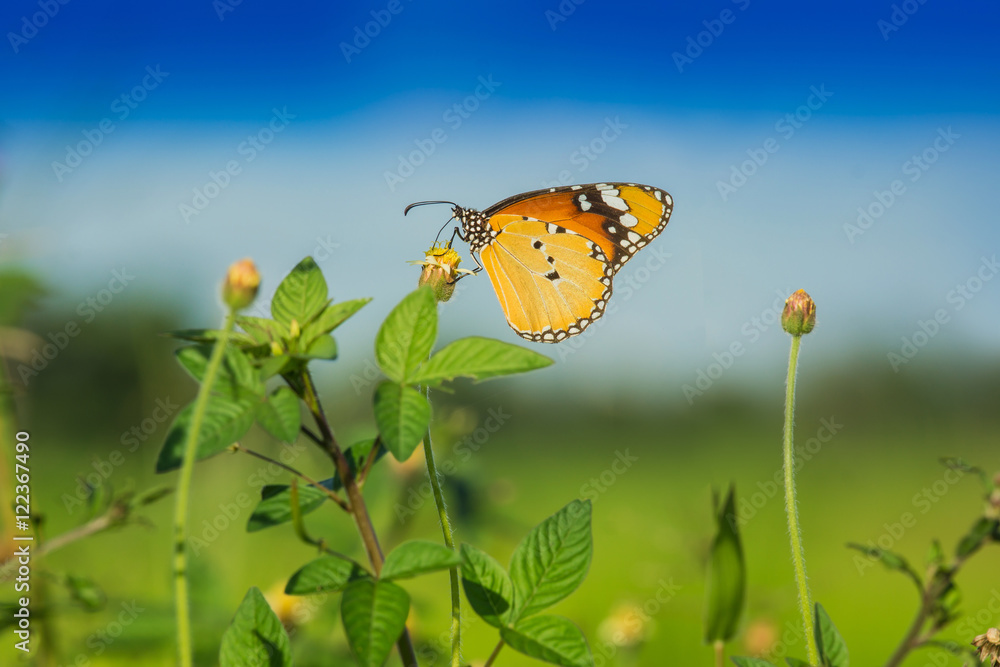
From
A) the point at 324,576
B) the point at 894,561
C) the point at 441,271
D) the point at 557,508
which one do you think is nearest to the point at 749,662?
the point at 894,561

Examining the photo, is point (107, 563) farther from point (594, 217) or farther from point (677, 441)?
point (677, 441)

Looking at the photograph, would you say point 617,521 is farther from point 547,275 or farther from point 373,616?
point 547,275

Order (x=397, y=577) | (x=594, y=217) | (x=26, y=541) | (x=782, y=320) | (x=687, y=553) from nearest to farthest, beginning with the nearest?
(x=397, y=577) → (x=26, y=541) → (x=782, y=320) → (x=687, y=553) → (x=594, y=217)

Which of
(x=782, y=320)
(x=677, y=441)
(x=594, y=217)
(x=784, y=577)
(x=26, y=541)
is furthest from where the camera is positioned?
(x=677, y=441)

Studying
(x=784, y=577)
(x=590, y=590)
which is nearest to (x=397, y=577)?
(x=590, y=590)

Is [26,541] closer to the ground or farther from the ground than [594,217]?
closer to the ground

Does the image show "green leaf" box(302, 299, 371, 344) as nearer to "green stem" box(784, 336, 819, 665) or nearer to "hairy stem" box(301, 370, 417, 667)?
"hairy stem" box(301, 370, 417, 667)

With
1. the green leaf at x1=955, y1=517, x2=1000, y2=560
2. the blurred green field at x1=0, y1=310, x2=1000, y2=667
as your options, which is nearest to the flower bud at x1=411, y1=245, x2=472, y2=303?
the blurred green field at x1=0, y1=310, x2=1000, y2=667
